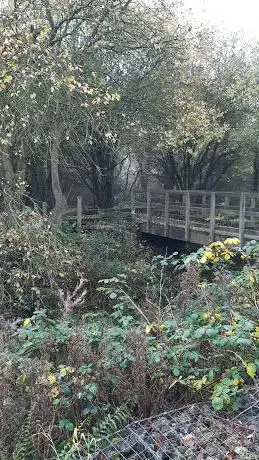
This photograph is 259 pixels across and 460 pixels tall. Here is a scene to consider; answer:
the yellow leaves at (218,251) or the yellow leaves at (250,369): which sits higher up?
the yellow leaves at (218,251)

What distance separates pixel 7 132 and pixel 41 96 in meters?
0.89

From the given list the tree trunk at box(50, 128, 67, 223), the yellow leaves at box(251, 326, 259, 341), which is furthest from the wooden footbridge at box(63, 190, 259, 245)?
the yellow leaves at box(251, 326, 259, 341)

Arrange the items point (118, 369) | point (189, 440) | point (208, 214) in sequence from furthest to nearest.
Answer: point (208, 214), point (118, 369), point (189, 440)

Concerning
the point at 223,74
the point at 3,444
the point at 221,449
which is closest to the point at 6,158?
the point at 3,444

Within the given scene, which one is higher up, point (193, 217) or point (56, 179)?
point (56, 179)

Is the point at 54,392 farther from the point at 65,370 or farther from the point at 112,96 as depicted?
the point at 112,96

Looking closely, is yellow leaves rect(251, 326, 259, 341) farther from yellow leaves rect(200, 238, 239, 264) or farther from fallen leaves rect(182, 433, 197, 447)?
fallen leaves rect(182, 433, 197, 447)

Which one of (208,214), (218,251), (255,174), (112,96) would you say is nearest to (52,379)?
(218,251)

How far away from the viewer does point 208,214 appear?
12023mm

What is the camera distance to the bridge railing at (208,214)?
9.57m

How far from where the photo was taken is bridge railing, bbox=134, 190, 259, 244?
957cm

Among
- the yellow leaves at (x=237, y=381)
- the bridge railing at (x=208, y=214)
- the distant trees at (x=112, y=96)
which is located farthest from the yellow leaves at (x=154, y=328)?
the bridge railing at (x=208, y=214)

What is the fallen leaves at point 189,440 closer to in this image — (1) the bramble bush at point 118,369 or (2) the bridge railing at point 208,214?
(1) the bramble bush at point 118,369

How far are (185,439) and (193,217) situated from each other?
Answer: 30.8ft
